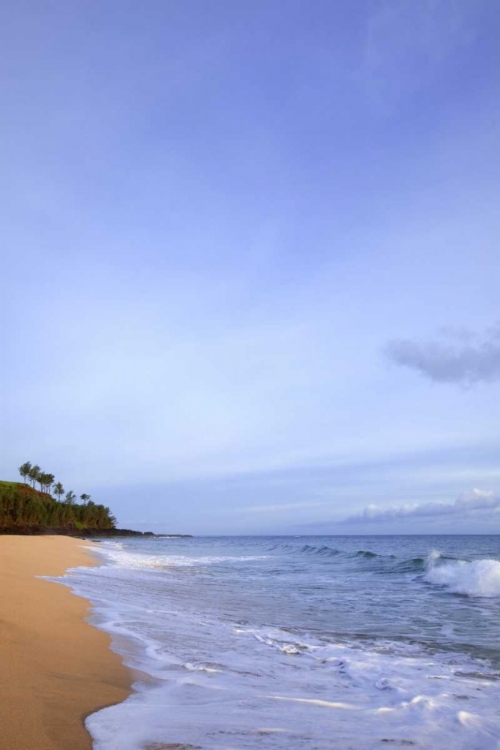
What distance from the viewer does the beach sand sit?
4.13 metres

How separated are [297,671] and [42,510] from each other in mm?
84030

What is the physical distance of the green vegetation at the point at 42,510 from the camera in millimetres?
73562

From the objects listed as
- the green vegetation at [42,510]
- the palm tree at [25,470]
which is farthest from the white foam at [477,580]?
the palm tree at [25,470]

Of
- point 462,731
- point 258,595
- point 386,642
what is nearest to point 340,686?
point 462,731

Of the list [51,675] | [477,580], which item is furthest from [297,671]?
[477,580]

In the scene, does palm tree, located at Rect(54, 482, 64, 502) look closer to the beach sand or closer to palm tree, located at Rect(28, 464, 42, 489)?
palm tree, located at Rect(28, 464, 42, 489)

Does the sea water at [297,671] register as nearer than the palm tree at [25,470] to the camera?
Yes

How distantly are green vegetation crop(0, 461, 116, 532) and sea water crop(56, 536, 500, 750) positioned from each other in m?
64.4

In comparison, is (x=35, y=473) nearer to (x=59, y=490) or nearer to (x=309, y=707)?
(x=59, y=490)

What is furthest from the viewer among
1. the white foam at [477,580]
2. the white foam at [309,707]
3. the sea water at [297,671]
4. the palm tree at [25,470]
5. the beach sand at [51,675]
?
the palm tree at [25,470]

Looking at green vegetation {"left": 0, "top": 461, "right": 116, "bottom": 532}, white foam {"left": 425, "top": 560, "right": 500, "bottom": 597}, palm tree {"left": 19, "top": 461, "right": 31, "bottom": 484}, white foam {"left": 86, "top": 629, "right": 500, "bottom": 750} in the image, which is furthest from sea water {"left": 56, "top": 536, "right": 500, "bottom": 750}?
palm tree {"left": 19, "top": 461, "right": 31, "bottom": 484}

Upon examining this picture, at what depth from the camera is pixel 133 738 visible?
14.1 feet

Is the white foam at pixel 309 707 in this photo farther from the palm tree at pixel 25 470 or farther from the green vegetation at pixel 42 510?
the palm tree at pixel 25 470

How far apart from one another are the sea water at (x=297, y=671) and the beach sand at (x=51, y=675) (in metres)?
0.24
